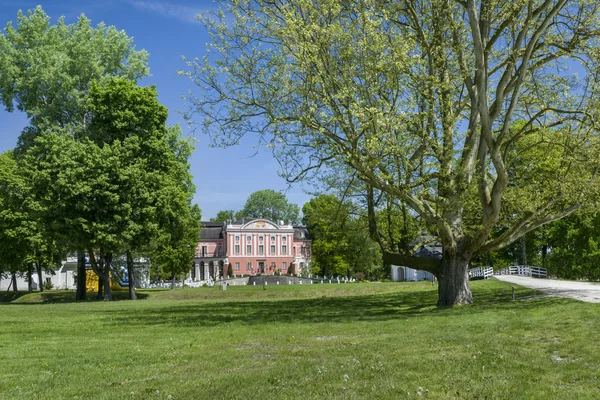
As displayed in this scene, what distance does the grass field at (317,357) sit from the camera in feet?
24.4

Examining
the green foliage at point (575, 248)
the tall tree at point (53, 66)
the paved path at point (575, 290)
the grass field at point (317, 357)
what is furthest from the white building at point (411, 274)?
the grass field at point (317, 357)

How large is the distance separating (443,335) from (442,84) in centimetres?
894

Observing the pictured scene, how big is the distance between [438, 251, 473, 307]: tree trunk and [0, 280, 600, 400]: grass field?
355 centimetres

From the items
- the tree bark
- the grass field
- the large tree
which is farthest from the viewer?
the tree bark

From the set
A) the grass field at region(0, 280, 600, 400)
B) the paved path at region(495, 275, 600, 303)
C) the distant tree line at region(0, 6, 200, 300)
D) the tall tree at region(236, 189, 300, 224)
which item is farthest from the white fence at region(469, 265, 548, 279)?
the tall tree at region(236, 189, 300, 224)

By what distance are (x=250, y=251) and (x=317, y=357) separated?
318ft

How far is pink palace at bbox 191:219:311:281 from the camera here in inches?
4172

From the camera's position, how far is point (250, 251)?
106 meters

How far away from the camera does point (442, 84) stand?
721 inches

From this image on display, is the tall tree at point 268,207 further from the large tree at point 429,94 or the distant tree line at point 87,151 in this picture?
the large tree at point 429,94

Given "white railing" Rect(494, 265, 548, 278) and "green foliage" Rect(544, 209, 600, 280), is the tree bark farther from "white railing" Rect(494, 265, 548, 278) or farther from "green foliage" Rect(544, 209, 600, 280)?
"green foliage" Rect(544, 209, 600, 280)

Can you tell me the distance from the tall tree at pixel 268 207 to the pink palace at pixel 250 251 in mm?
29574

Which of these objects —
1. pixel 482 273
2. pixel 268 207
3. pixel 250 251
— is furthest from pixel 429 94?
pixel 268 207

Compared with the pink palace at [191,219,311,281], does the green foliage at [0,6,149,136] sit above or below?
above
